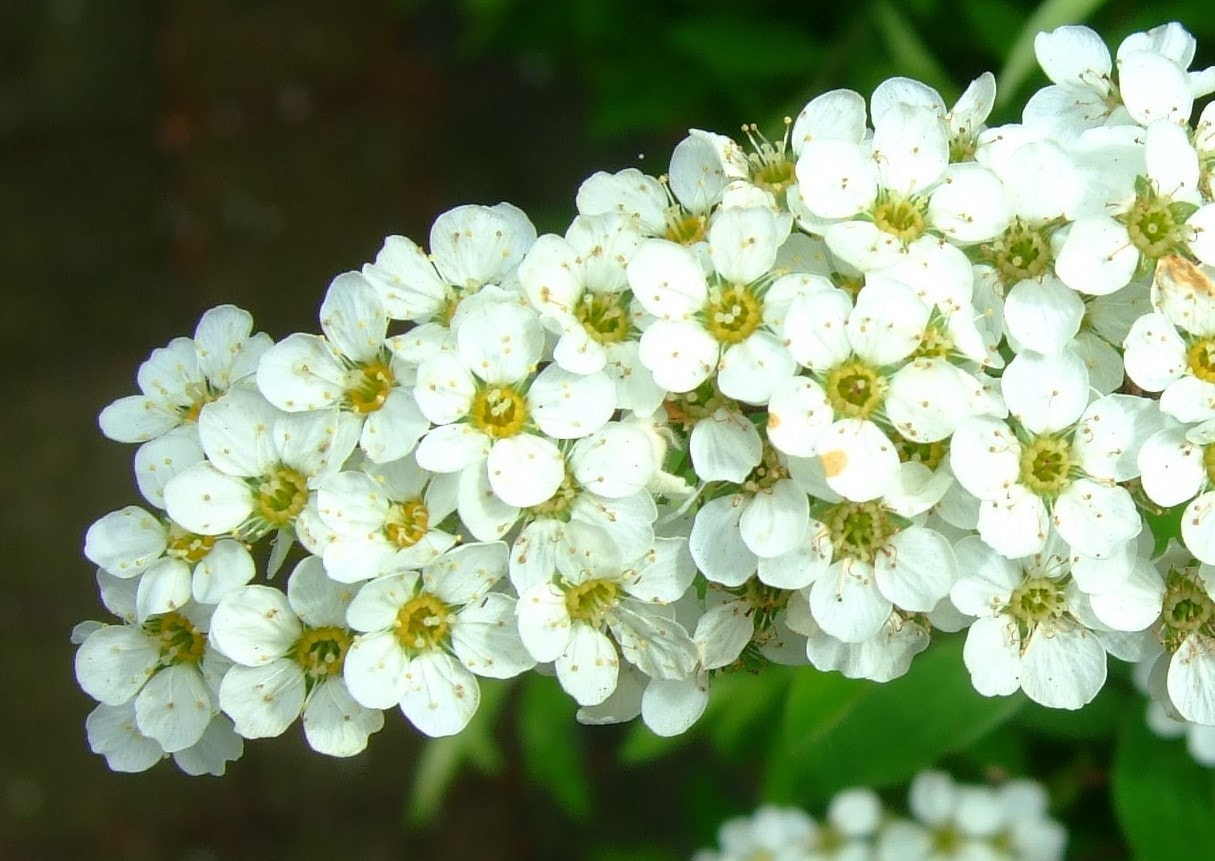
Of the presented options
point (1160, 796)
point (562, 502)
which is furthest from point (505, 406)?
point (1160, 796)

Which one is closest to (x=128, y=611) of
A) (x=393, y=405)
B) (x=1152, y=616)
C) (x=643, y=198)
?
(x=393, y=405)

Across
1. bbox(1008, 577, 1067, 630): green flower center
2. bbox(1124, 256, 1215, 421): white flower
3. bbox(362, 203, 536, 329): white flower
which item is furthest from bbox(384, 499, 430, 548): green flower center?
bbox(1124, 256, 1215, 421): white flower

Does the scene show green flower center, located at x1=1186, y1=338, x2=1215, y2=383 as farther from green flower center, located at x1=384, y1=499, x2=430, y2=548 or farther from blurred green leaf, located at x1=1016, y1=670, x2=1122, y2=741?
blurred green leaf, located at x1=1016, y1=670, x2=1122, y2=741

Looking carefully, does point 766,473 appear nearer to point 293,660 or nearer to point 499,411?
point 499,411

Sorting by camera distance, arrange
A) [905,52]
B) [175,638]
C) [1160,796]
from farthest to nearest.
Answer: [905,52] < [1160,796] < [175,638]

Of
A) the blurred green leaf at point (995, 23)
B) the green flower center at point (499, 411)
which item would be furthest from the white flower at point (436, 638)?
the blurred green leaf at point (995, 23)

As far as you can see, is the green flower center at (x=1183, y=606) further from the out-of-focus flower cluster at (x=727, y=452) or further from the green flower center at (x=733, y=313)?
the green flower center at (x=733, y=313)

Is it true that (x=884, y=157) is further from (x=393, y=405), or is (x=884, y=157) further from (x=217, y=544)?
(x=217, y=544)
